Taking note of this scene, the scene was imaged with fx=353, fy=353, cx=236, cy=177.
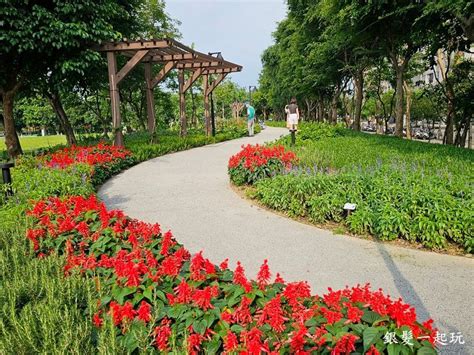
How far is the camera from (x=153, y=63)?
15906mm

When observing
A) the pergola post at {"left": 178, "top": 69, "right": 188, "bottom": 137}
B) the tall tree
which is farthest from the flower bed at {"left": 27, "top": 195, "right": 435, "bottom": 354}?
the pergola post at {"left": 178, "top": 69, "right": 188, "bottom": 137}

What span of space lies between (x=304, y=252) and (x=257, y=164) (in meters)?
3.35

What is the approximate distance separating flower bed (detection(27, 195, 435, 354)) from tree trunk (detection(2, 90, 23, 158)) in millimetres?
11565

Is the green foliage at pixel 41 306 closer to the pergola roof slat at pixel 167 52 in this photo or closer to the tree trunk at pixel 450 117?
the pergola roof slat at pixel 167 52

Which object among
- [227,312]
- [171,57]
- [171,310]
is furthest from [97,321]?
[171,57]

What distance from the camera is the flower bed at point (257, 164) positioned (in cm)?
728

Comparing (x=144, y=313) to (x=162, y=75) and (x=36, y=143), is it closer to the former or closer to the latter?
(x=162, y=75)

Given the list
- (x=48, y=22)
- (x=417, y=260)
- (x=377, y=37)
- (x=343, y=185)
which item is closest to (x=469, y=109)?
(x=377, y=37)

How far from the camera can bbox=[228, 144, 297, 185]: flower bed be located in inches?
287

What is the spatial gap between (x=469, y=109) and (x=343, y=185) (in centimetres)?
1254

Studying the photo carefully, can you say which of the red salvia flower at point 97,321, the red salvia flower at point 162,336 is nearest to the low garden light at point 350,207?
the red salvia flower at point 162,336

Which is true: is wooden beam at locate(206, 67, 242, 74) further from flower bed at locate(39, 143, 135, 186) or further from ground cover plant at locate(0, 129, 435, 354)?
ground cover plant at locate(0, 129, 435, 354)

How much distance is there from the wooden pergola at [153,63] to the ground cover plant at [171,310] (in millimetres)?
9400

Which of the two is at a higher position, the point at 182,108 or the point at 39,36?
the point at 39,36
